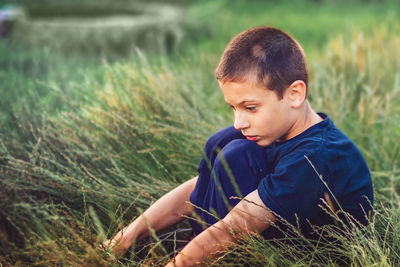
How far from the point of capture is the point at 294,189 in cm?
138

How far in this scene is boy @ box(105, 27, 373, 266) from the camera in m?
1.41

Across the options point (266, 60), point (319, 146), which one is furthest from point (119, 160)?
point (319, 146)

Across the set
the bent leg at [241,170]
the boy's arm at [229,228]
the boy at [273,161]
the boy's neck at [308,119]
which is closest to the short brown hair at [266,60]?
the boy at [273,161]

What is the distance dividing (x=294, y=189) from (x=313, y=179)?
0.23 ft

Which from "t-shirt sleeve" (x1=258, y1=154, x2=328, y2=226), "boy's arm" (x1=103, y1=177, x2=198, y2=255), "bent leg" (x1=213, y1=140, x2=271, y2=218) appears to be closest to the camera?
"t-shirt sleeve" (x1=258, y1=154, x2=328, y2=226)

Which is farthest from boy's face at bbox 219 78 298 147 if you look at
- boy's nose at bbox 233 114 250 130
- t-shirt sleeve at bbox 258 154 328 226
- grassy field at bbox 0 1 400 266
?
grassy field at bbox 0 1 400 266

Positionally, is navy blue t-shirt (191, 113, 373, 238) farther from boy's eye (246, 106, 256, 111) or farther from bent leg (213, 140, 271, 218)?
boy's eye (246, 106, 256, 111)

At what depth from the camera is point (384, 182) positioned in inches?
88.1

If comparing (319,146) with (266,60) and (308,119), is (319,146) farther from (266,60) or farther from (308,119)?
(266,60)

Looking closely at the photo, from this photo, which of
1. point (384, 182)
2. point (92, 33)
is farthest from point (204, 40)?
point (384, 182)

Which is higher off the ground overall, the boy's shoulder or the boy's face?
the boy's face

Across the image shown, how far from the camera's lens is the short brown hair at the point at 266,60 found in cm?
155

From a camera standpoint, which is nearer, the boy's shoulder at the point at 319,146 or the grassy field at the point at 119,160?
the boy's shoulder at the point at 319,146

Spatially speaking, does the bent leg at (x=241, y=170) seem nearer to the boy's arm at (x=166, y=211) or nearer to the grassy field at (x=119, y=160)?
the grassy field at (x=119, y=160)
